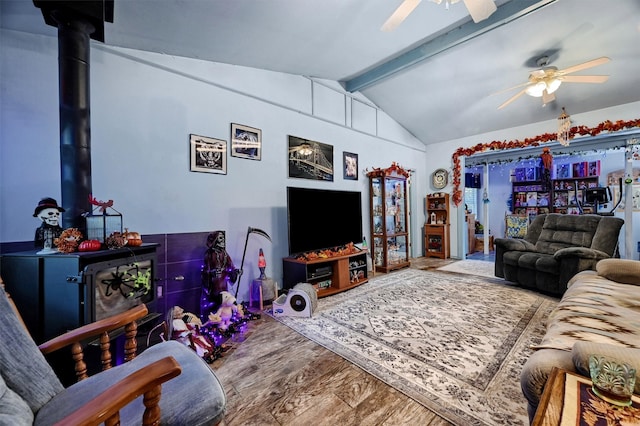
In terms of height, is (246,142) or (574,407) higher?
(246,142)

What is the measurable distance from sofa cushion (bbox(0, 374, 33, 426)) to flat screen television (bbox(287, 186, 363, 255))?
2.36m

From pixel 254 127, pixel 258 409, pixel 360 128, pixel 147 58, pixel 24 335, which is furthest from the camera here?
pixel 360 128

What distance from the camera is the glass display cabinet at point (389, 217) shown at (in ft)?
14.9

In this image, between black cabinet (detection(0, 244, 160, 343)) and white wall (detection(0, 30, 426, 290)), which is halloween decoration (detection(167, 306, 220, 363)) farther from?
white wall (detection(0, 30, 426, 290))

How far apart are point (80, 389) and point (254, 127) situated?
278 centimetres

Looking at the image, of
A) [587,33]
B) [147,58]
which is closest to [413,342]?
[147,58]

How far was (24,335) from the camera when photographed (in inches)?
41.0

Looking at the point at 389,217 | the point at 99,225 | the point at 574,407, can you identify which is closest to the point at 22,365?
the point at 99,225

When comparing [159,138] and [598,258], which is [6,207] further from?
[598,258]

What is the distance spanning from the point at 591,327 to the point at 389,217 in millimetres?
3445

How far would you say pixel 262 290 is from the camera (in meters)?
2.98

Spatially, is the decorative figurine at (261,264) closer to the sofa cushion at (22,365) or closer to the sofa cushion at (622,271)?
the sofa cushion at (22,365)

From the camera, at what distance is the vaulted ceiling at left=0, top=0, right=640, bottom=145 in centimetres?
206

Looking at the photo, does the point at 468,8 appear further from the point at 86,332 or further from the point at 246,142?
the point at 86,332
